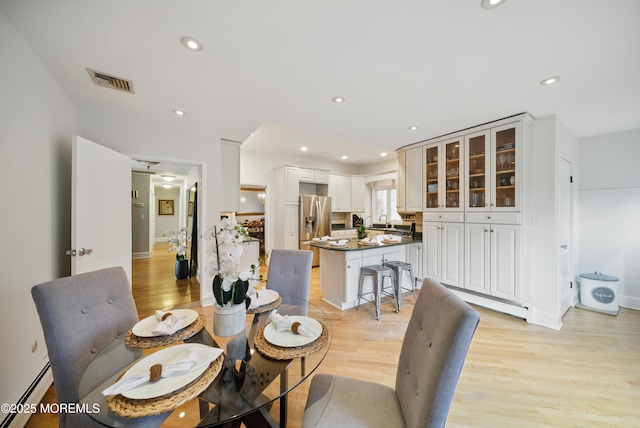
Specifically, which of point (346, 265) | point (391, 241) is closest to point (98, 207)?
point (346, 265)

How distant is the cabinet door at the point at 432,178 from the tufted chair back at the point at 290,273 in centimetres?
256

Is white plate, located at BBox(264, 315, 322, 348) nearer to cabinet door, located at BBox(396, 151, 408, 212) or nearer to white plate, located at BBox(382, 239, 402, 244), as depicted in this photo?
white plate, located at BBox(382, 239, 402, 244)

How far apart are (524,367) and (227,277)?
258cm

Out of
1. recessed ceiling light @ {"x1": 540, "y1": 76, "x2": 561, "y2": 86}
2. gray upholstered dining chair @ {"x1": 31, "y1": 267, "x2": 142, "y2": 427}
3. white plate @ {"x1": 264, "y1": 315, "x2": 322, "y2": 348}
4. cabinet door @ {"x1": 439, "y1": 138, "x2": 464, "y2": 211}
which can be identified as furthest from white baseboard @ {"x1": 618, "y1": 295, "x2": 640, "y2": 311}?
gray upholstered dining chair @ {"x1": 31, "y1": 267, "x2": 142, "y2": 427}

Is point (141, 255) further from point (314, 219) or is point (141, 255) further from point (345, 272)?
point (345, 272)

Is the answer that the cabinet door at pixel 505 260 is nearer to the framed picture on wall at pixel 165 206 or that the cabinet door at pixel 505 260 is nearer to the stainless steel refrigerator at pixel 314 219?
the stainless steel refrigerator at pixel 314 219

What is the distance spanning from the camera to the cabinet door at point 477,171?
3.05 metres

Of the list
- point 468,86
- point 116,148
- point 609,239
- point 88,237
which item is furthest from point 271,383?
point 609,239

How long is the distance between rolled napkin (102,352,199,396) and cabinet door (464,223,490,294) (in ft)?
11.2

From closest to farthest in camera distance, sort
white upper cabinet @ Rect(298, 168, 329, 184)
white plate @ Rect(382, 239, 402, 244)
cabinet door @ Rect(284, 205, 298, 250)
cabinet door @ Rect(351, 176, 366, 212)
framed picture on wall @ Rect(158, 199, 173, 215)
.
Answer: white plate @ Rect(382, 239, 402, 244)
cabinet door @ Rect(284, 205, 298, 250)
white upper cabinet @ Rect(298, 168, 329, 184)
cabinet door @ Rect(351, 176, 366, 212)
framed picture on wall @ Rect(158, 199, 173, 215)

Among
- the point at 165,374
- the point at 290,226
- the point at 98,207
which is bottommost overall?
the point at 165,374

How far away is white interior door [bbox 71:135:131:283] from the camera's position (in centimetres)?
202

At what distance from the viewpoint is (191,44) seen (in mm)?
1553

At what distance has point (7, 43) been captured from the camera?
1429mm
